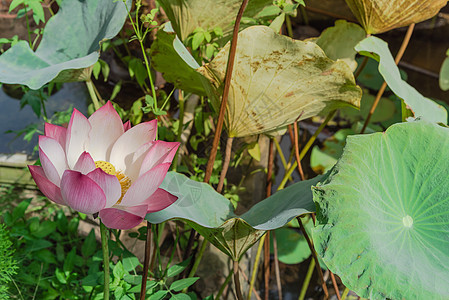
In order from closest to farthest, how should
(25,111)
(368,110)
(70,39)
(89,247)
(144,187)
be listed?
(144,187), (70,39), (89,247), (25,111), (368,110)

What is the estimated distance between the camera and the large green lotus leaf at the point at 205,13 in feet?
3.35

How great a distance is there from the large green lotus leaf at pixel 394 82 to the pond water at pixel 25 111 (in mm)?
1265

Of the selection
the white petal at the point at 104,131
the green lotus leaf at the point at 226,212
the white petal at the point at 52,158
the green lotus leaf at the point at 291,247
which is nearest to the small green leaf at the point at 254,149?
the green lotus leaf at the point at 226,212

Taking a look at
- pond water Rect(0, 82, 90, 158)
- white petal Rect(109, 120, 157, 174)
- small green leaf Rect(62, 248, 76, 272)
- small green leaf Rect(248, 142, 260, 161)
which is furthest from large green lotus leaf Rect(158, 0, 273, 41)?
pond water Rect(0, 82, 90, 158)

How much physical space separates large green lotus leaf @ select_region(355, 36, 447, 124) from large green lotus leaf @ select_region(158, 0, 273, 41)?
0.90 feet

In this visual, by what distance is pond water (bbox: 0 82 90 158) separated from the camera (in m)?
1.74

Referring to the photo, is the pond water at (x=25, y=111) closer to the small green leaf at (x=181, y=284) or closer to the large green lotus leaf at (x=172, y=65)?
the large green lotus leaf at (x=172, y=65)

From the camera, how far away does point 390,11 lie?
1.07m

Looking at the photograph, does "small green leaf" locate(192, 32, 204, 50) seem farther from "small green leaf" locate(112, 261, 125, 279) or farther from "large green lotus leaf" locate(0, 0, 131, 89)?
"small green leaf" locate(112, 261, 125, 279)

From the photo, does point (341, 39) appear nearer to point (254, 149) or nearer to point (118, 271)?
point (254, 149)

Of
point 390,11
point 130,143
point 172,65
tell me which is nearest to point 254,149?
point 172,65

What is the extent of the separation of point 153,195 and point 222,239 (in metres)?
0.19

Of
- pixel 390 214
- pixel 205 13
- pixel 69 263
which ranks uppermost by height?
pixel 205 13

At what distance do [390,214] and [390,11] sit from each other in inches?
22.9
